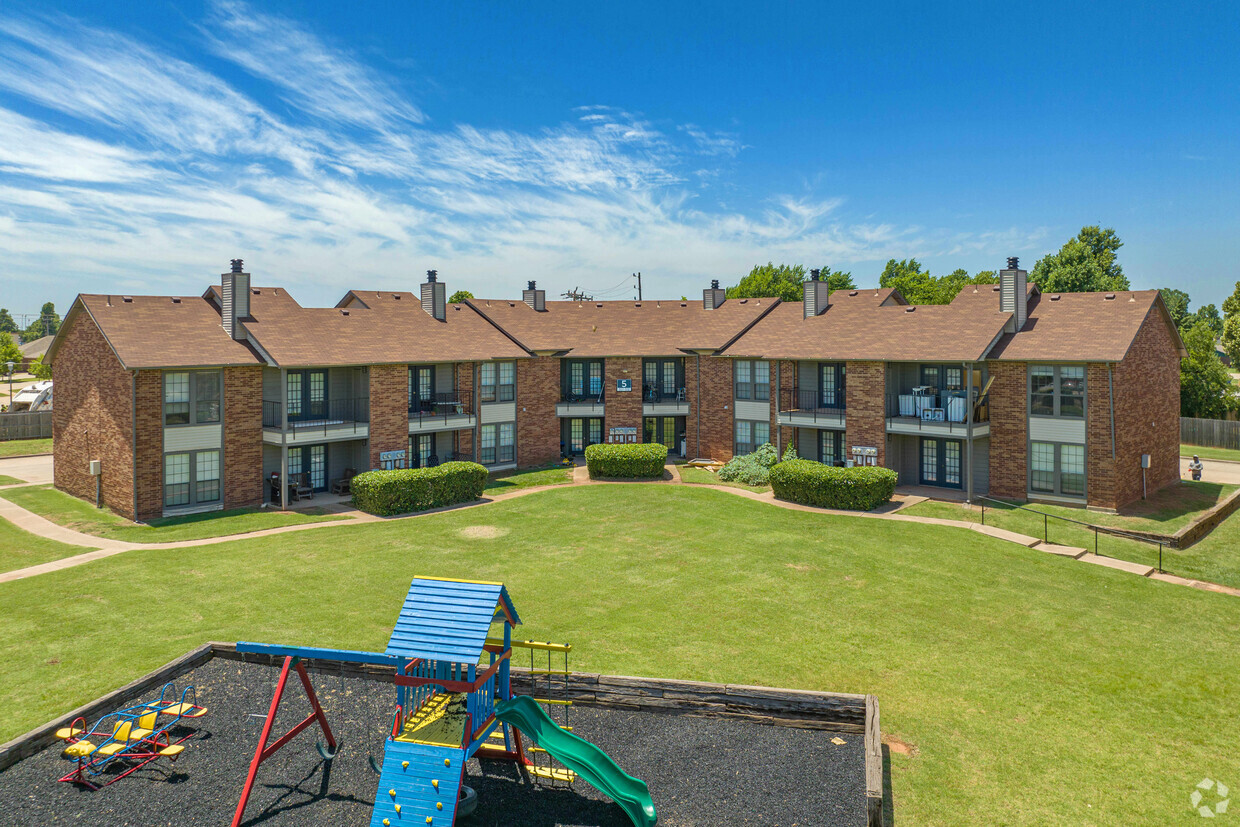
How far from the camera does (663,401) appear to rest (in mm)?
39281

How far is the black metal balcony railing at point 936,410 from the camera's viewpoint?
94.9 feet

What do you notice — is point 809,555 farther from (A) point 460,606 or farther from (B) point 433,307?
(B) point 433,307

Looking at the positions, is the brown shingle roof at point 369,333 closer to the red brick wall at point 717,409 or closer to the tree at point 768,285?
the red brick wall at point 717,409

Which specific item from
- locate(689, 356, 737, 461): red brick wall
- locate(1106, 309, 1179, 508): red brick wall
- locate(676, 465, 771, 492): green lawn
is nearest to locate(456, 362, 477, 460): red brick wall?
locate(676, 465, 771, 492): green lawn

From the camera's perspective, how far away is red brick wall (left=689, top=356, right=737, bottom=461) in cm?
3775

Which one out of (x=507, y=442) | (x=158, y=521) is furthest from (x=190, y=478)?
(x=507, y=442)

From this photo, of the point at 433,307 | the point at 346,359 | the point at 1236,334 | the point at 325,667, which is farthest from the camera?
the point at 1236,334

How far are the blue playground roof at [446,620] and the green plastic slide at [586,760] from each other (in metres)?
1.34

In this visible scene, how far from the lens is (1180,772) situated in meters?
10.4

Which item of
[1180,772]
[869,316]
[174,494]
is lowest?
[1180,772]

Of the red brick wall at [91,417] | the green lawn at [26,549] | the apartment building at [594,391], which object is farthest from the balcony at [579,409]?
the green lawn at [26,549]

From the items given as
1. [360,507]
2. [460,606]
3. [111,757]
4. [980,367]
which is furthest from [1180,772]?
[360,507]

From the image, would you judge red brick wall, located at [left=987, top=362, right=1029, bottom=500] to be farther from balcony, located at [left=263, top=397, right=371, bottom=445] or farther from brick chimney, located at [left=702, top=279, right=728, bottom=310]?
balcony, located at [left=263, top=397, right=371, bottom=445]

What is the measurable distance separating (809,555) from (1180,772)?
10967mm
